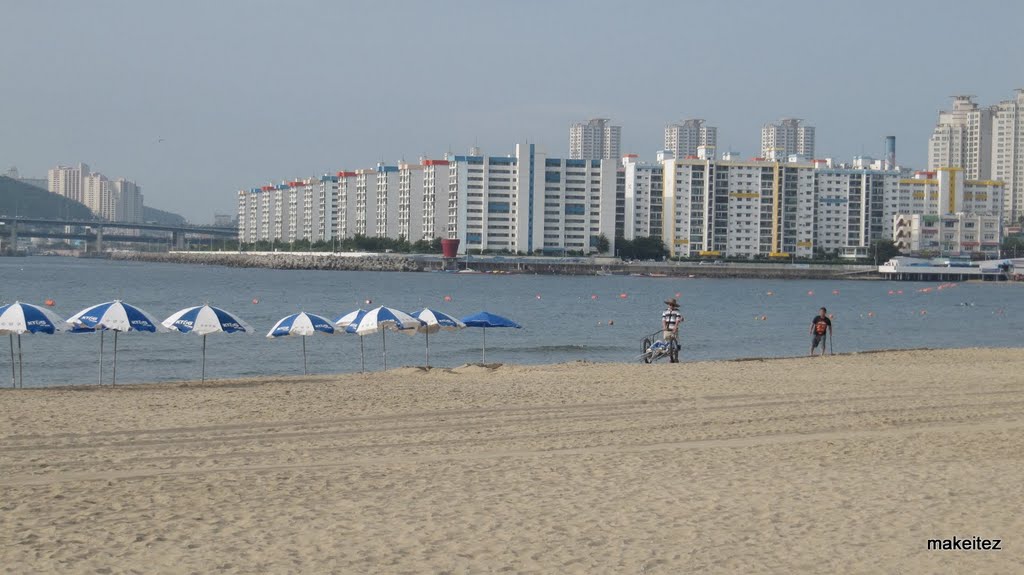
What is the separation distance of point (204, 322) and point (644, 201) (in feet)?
440

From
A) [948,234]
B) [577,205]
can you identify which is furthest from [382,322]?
[948,234]

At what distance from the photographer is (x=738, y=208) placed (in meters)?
146

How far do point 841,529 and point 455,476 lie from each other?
359 cm

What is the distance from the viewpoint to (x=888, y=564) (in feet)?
25.4

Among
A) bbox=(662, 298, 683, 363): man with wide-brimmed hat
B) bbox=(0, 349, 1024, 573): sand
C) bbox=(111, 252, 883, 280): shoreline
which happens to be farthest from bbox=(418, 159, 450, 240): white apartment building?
bbox=(0, 349, 1024, 573): sand

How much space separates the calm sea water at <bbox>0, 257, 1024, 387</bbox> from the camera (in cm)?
2859

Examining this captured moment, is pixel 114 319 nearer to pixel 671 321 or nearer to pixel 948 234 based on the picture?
pixel 671 321

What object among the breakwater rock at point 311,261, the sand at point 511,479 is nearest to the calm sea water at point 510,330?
the sand at point 511,479

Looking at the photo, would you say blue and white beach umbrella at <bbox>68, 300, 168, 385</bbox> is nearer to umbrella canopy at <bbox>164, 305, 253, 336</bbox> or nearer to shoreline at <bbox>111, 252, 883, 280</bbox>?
umbrella canopy at <bbox>164, 305, 253, 336</bbox>

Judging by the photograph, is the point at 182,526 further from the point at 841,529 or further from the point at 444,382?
the point at 444,382

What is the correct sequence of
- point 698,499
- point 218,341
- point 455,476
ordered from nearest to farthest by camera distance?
1. point 698,499
2. point 455,476
3. point 218,341

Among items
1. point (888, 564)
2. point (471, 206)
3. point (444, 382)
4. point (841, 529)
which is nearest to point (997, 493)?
point (841, 529)

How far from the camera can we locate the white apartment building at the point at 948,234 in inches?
5842

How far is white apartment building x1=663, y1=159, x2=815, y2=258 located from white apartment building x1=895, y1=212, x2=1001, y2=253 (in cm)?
1254
